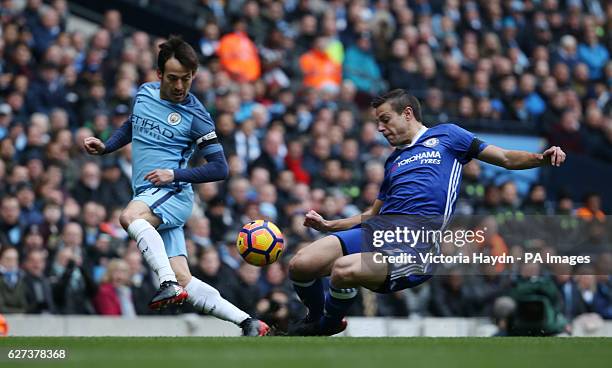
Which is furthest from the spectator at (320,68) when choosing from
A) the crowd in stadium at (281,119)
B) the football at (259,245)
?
the football at (259,245)

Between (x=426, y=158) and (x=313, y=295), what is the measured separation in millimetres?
1384

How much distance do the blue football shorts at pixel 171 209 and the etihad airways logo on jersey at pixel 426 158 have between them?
→ 5.81ft

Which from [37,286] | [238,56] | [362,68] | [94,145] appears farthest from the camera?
[362,68]

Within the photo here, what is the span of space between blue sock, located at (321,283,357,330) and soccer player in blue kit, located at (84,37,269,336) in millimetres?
533

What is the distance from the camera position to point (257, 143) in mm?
16297

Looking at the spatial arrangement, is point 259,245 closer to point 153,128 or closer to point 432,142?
point 153,128

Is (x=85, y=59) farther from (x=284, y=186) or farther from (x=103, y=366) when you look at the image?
(x=103, y=366)

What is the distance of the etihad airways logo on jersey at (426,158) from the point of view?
9320 millimetres

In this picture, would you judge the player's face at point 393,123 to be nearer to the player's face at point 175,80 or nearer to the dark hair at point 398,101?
the dark hair at point 398,101

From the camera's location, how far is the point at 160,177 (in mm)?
9336

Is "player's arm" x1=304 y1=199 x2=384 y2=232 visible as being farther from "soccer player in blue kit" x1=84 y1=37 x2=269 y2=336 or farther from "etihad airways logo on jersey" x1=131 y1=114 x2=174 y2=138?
"etihad airways logo on jersey" x1=131 y1=114 x2=174 y2=138

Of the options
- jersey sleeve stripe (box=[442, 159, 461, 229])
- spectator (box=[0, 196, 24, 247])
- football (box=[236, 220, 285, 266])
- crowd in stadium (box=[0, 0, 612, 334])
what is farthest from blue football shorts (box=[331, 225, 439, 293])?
spectator (box=[0, 196, 24, 247])

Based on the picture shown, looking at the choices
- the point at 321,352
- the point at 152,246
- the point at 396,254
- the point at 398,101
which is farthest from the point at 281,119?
the point at 321,352

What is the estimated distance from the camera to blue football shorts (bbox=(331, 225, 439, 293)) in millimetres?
9109
